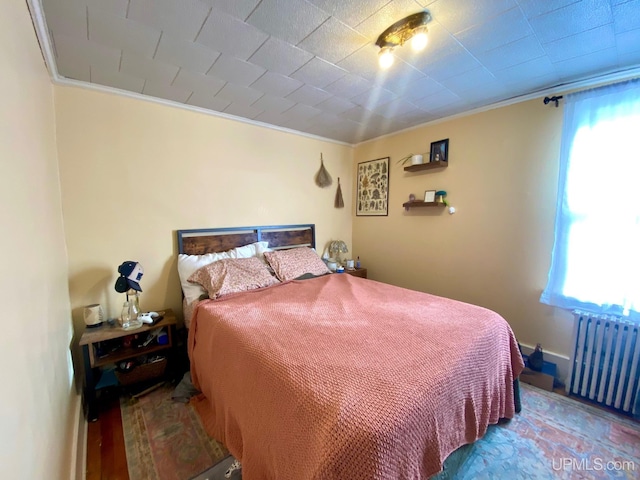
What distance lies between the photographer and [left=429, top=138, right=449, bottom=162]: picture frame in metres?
2.75

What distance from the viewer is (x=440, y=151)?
9.12ft

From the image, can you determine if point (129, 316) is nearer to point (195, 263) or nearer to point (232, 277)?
point (195, 263)

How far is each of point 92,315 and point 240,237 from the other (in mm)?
1348

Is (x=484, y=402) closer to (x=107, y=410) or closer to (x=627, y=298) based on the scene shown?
(x=627, y=298)

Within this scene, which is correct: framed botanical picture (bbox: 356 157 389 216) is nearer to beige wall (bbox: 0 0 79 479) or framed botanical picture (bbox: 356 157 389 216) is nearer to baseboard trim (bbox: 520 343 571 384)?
baseboard trim (bbox: 520 343 571 384)

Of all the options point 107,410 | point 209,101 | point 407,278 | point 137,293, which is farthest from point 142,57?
point 407,278

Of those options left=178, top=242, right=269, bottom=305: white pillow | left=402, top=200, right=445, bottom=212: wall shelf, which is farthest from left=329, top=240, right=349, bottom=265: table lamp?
left=178, top=242, right=269, bottom=305: white pillow

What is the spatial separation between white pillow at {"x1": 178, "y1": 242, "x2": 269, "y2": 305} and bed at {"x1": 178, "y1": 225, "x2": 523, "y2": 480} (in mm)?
180

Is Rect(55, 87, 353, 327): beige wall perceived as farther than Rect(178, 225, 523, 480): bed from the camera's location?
Yes

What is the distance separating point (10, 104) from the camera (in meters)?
0.92

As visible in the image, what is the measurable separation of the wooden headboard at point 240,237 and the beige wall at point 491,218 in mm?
1201

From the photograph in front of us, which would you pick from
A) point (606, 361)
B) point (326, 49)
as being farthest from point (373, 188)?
point (606, 361)

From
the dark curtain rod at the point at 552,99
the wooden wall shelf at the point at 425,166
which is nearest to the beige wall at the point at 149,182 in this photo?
the wooden wall shelf at the point at 425,166

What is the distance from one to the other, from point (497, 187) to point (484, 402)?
6.28 feet
